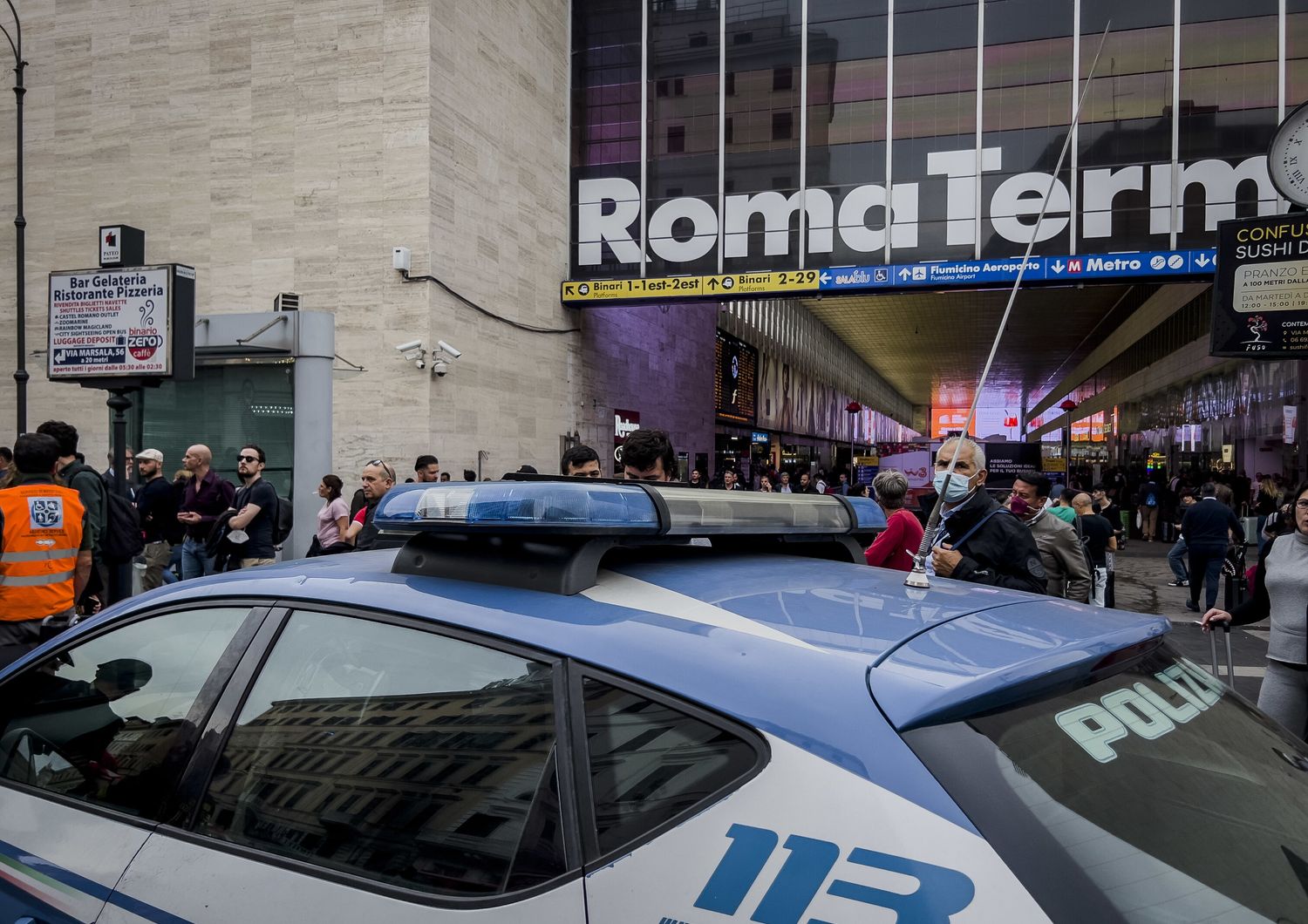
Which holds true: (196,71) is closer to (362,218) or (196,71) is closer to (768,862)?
(362,218)

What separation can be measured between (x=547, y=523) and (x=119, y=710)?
1311mm

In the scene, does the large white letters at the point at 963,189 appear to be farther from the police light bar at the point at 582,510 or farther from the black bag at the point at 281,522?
the police light bar at the point at 582,510

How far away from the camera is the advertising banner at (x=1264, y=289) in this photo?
6.15 m

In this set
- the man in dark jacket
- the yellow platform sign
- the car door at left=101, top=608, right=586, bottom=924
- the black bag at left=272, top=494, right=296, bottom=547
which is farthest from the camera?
the yellow platform sign

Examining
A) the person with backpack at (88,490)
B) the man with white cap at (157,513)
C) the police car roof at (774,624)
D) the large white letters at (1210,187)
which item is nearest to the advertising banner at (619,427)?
the large white letters at (1210,187)

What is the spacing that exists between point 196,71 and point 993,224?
15130 millimetres

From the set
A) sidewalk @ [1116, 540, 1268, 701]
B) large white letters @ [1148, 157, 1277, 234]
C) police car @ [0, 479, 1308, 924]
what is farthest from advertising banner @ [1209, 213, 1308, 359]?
large white letters @ [1148, 157, 1277, 234]

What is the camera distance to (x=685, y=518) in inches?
74.9

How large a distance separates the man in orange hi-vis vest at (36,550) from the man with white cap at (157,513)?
4.60 m

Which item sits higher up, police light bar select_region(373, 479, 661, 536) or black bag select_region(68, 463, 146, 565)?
police light bar select_region(373, 479, 661, 536)

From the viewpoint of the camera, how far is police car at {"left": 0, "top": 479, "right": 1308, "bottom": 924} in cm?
123

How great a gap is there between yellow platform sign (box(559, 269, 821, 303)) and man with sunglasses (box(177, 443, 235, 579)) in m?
11.6

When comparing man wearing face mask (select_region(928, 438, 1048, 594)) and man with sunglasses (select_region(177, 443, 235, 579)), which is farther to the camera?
man with sunglasses (select_region(177, 443, 235, 579))

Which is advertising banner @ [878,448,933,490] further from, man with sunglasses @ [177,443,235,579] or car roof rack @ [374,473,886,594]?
car roof rack @ [374,473,886,594]
